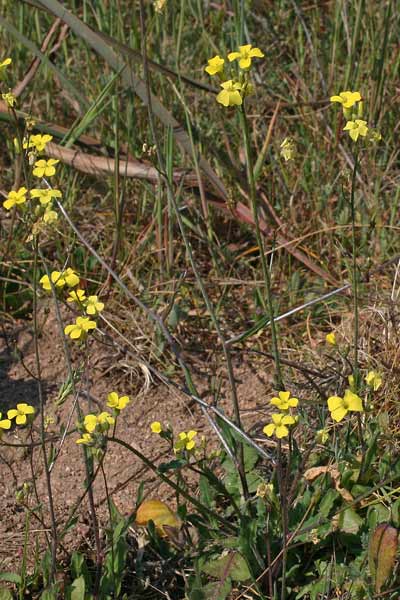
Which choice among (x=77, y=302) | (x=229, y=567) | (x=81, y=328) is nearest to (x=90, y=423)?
(x=81, y=328)

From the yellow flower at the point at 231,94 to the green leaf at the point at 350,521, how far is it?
0.98 meters

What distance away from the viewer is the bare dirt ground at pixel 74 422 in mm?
2229

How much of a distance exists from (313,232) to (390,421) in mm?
773

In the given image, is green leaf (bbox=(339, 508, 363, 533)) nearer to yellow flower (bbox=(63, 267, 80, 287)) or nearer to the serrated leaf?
the serrated leaf

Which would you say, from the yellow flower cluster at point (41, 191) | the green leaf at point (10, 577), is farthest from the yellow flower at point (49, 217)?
the green leaf at point (10, 577)

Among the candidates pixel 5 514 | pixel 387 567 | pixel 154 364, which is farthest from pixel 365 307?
pixel 5 514

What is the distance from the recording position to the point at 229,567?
1.95 m

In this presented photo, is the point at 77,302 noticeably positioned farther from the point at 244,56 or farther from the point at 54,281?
the point at 244,56

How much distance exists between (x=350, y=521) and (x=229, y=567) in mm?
300

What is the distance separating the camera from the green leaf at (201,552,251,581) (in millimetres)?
1945

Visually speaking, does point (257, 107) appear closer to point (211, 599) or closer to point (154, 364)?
point (154, 364)

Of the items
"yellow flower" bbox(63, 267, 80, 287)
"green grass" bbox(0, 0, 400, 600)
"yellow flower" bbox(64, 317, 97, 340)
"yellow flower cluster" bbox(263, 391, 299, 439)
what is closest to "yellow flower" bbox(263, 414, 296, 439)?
"yellow flower cluster" bbox(263, 391, 299, 439)

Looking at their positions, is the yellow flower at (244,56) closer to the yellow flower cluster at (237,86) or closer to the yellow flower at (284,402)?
the yellow flower cluster at (237,86)

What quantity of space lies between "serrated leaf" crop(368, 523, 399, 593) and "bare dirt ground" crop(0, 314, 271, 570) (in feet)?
1.82
